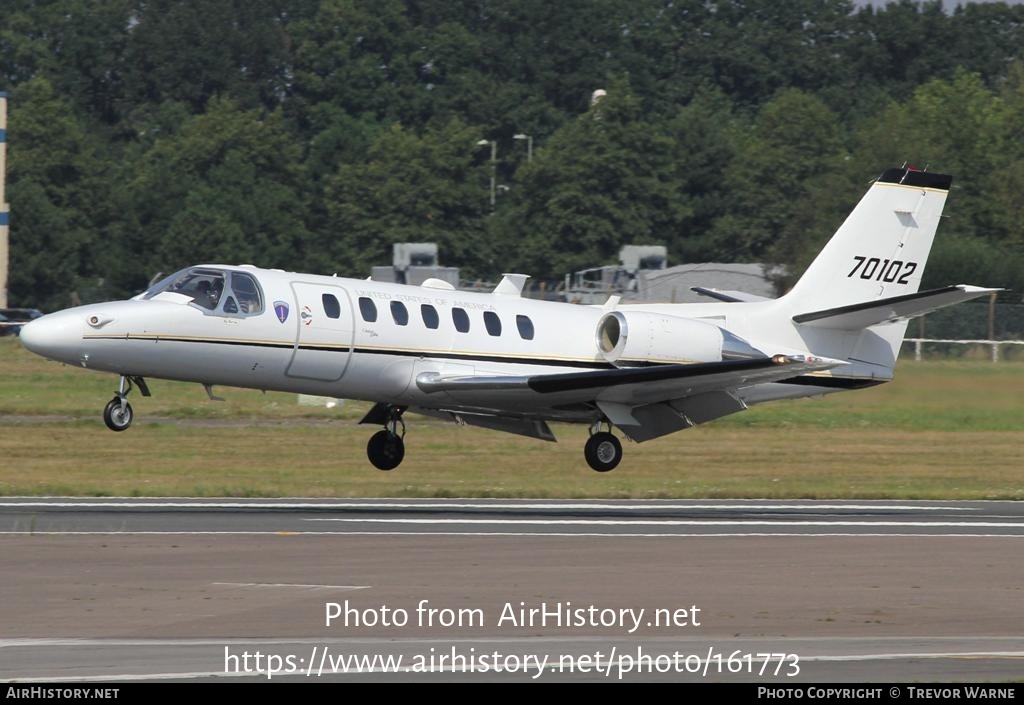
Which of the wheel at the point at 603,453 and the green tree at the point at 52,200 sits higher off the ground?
the green tree at the point at 52,200

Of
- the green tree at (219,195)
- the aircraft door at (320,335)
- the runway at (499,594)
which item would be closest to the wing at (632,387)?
the aircraft door at (320,335)

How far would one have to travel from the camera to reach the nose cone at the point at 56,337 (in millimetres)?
21203

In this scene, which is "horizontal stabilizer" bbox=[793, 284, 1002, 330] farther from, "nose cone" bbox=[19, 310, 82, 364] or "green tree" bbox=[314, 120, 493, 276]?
"green tree" bbox=[314, 120, 493, 276]

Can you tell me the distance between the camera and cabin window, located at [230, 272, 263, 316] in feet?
73.8

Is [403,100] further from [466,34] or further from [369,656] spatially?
[369,656]

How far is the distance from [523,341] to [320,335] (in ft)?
10.5

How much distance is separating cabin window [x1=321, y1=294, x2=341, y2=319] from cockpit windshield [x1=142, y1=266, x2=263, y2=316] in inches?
36.4

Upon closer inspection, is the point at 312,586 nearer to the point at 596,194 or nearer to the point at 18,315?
the point at 18,315

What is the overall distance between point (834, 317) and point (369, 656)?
14258mm

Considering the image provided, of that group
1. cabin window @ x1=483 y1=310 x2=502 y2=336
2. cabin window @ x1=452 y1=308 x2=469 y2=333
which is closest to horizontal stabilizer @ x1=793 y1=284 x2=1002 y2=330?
cabin window @ x1=483 y1=310 x2=502 y2=336

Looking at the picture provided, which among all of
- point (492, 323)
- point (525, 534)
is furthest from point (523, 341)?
point (525, 534)

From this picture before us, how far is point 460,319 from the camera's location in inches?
951

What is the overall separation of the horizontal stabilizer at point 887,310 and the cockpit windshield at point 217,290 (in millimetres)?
8443

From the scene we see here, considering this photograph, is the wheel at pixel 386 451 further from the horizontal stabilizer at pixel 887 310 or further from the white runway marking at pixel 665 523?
the horizontal stabilizer at pixel 887 310
